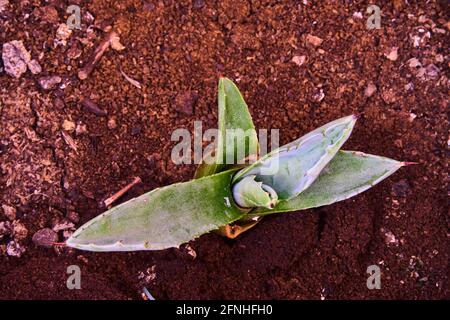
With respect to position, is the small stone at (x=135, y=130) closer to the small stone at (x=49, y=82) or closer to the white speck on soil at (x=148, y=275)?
the small stone at (x=49, y=82)

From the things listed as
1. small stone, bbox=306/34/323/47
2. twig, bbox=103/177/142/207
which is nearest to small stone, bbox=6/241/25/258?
twig, bbox=103/177/142/207

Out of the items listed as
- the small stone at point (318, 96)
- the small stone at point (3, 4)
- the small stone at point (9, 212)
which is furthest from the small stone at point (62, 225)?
the small stone at point (318, 96)

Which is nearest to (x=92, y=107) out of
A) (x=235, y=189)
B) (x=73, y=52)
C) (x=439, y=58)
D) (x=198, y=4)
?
(x=73, y=52)

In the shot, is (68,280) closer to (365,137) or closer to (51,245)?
(51,245)

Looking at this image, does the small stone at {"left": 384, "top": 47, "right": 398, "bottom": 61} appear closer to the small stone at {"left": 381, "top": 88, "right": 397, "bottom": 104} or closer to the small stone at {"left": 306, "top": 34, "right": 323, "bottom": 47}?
the small stone at {"left": 381, "top": 88, "right": 397, "bottom": 104}

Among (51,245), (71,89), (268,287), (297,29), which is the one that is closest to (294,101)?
(297,29)

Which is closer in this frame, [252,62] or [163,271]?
[163,271]
